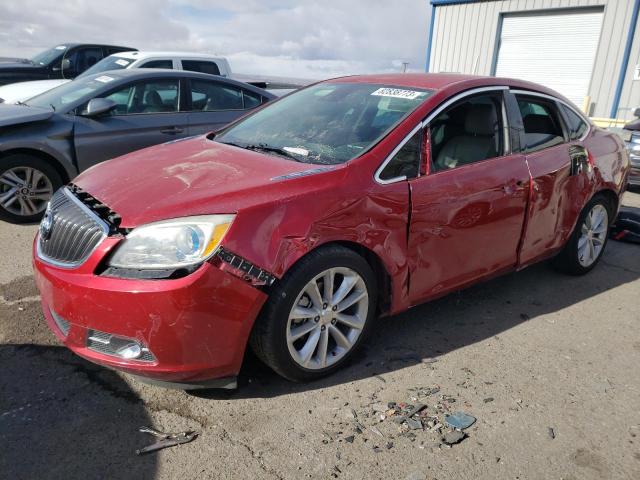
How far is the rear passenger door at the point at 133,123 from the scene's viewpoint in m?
5.56

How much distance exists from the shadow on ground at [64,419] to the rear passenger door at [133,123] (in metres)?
3.03

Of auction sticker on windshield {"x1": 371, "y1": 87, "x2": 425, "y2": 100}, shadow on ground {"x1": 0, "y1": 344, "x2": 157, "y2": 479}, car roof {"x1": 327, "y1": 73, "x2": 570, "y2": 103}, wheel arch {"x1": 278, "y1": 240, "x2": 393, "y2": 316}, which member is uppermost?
car roof {"x1": 327, "y1": 73, "x2": 570, "y2": 103}

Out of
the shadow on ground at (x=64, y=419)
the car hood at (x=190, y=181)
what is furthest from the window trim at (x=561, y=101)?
the shadow on ground at (x=64, y=419)

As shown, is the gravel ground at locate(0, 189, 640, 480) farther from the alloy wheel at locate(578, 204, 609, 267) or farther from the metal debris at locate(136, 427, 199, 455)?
the alloy wheel at locate(578, 204, 609, 267)

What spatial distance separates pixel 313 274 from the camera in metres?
2.62

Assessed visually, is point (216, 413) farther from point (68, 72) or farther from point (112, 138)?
point (68, 72)

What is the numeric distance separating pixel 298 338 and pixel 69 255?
121 centimetres

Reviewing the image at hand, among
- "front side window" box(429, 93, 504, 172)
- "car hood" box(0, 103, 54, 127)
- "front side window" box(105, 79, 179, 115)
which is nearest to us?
"front side window" box(429, 93, 504, 172)

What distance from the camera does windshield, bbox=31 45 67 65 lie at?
12.0 m

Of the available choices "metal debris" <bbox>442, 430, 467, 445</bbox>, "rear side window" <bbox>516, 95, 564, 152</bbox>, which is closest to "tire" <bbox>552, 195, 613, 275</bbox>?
"rear side window" <bbox>516, 95, 564, 152</bbox>

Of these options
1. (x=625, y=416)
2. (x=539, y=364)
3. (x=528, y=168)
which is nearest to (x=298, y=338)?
(x=539, y=364)

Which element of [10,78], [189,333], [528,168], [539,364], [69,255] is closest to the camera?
[189,333]

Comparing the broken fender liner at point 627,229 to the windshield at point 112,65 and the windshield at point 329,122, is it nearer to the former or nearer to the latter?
the windshield at point 329,122

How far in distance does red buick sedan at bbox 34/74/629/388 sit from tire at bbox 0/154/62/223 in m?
2.52
